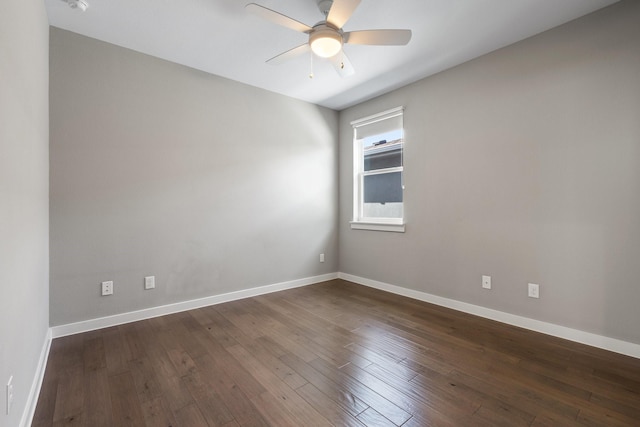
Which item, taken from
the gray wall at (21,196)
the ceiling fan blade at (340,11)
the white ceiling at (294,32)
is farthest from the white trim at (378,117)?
the gray wall at (21,196)

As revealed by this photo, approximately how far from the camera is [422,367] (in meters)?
1.95

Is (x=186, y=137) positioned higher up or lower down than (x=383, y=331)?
higher up

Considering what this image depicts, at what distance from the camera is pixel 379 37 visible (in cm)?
203

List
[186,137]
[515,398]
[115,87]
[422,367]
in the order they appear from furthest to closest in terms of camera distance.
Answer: [186,137] → [115,87] → [422,367] → [515,398]

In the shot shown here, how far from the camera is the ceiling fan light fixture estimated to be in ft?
6.42

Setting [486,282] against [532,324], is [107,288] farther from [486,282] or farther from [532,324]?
[532,324]

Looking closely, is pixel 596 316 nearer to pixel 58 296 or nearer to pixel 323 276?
pixel 323 276

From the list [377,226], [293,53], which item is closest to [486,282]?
[377,226]

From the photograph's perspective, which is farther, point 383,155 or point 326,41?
point 383,155

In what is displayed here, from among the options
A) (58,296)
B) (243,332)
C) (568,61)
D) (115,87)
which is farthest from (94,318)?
(568,61)

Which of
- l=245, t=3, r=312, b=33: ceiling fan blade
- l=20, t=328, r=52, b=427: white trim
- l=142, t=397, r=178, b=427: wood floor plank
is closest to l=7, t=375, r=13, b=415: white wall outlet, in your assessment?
l=20, t=328, r=52, b=427: white trim

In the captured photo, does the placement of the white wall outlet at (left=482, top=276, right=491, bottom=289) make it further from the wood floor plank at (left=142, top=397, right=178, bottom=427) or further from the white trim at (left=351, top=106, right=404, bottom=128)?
the wood floor plank at (left=142, top=397, right=178, bottom=427)

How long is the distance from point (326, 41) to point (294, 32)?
0.58 meters

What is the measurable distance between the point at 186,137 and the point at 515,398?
3431 mm
